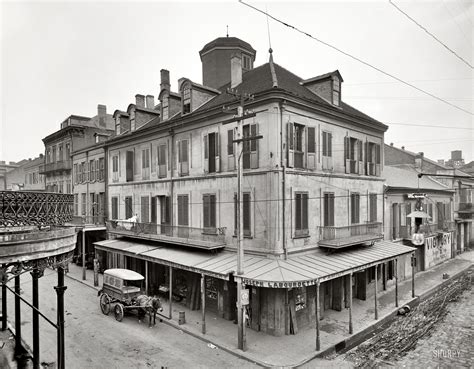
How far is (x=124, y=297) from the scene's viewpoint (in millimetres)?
16562

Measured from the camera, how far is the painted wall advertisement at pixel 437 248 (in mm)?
29672

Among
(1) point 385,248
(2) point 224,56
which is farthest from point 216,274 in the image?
(2) point 224,56

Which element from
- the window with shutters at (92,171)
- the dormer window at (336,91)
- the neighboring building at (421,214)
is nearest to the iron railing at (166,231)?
the window with shutters at (92,171)

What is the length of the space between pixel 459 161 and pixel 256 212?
59993mm

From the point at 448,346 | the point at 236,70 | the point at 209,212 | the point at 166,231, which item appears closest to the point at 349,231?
the point at 448,346

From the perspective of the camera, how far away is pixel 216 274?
47.5 ft

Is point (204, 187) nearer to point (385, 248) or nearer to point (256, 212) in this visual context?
point (256, 212)

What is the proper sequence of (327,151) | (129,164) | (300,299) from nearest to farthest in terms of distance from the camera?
(300,299) → (327,151) → (129,164)

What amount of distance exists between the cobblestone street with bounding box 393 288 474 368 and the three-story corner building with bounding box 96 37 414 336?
3.10 metres

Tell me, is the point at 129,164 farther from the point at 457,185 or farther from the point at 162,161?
the point at 457,185

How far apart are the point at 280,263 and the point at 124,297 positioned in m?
7.91

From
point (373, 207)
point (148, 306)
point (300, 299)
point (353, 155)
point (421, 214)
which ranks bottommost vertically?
point (148, 306)

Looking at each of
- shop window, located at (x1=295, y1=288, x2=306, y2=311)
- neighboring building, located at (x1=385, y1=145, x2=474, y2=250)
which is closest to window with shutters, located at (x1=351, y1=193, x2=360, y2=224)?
shop window, located at (x1=295, y1=288, x2=306, y2=311)

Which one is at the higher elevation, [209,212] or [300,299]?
[209,212]
